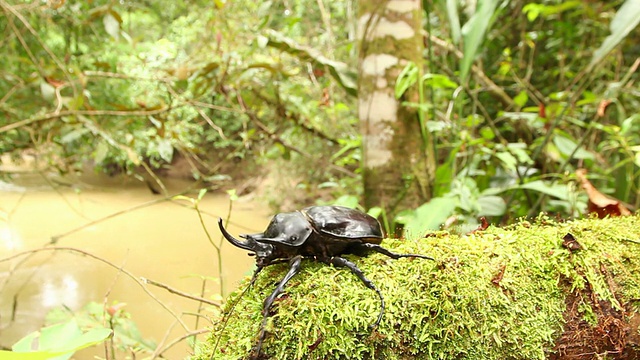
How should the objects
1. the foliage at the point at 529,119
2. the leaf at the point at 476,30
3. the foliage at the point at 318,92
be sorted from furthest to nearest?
the foliage at the point at 318,92, the foliage at the point at 529,119, the leaf at the point at 476,30

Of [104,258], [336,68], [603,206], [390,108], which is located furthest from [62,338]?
[104,258]

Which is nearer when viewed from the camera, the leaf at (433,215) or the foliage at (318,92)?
the leaf at (433,215)

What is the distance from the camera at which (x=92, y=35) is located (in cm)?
382

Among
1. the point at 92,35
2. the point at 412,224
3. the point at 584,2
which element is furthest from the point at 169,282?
the point at 584,2

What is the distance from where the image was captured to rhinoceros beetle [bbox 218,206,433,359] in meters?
0.77

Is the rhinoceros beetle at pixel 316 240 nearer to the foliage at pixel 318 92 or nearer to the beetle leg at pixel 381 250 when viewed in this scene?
the beetle leg at pixel 381 250

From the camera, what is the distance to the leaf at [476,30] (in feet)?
5.57

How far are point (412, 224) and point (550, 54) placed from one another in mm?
3758

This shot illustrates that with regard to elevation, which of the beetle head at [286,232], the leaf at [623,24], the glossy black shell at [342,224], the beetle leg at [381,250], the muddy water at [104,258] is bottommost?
the muddy water at [104,258]

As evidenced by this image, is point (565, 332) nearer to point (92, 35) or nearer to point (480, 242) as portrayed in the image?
point (480, 242)

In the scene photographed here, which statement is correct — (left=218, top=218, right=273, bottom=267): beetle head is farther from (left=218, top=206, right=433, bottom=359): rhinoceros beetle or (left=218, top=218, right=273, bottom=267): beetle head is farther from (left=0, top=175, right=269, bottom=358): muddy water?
(left=0, top=175, right=269, bottom=358): muddy water

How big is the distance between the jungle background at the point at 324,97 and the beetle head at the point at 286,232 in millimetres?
516

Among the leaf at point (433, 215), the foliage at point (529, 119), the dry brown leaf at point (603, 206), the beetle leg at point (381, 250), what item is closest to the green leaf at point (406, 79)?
the foliage at point (529, 119)

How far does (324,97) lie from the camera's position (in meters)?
2.78
